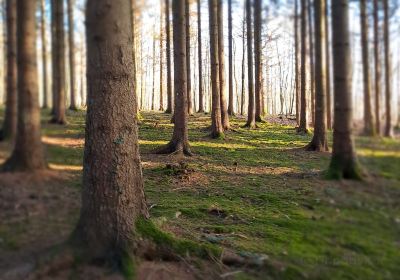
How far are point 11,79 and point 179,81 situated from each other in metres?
7.85

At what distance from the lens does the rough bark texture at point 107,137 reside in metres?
3.87

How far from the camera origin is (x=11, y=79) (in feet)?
11.2

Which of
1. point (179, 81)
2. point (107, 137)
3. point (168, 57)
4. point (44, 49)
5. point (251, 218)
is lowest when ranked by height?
point (251, 218)

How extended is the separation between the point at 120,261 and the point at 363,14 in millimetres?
2983

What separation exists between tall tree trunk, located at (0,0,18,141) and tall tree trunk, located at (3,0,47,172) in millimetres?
42

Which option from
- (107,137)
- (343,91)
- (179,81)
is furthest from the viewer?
(179,81)

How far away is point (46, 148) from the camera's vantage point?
326 cm

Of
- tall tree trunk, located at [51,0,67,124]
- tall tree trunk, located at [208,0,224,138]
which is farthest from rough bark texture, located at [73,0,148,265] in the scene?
tall tree trunk, located at [208,0,224,138]

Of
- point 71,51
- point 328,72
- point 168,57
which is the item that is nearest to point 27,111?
point 71,51

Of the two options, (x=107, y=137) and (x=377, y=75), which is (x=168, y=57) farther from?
(x=377, y=75)

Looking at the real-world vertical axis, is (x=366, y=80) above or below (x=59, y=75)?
below

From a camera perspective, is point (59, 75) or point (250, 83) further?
point (250, 83)

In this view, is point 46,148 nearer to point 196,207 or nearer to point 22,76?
point 22,76

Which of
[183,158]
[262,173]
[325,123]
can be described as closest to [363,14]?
[325,123]
